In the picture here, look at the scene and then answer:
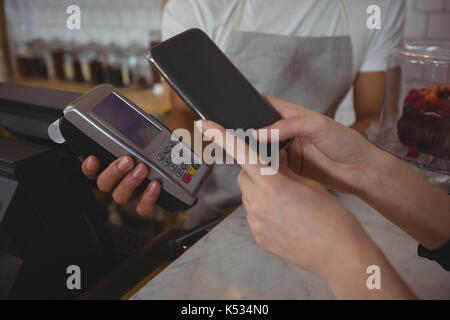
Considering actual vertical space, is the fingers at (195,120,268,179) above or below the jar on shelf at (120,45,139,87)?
above

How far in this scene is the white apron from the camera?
941 millimetres

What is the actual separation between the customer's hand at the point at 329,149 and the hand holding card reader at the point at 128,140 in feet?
0.46

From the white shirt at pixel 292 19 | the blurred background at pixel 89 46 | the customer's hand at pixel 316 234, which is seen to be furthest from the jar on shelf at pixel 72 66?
the customer's hand at pixel 316 234

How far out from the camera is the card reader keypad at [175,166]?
1.84ft

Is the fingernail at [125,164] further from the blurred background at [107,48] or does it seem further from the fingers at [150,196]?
the blurred background at [107,48]

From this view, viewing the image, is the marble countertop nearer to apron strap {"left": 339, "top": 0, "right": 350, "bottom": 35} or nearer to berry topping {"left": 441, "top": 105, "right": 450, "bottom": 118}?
Answer: berry topping {"left": 441, "top": 105, "right": 450, "bottom": 118}

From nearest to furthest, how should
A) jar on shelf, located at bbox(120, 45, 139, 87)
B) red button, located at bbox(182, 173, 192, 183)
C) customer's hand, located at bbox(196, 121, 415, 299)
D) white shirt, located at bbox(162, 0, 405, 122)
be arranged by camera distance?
customer's hand, located at bbox(196, 121, 415, 299) → red button, located at bbox(182, 173, 192, 183) → white shirt, located at bbox(162, 0, 405, 122) → jar on shelf, located at bbox(120, 45, 139, 87)

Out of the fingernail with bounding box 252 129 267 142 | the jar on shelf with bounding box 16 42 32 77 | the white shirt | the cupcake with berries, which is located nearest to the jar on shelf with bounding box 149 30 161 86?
the jar on shelf with bounding box 16 42 32 77

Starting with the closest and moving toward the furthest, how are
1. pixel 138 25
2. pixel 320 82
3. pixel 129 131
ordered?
pixel 129 131 < pixel 320 82 < pixel 138 25

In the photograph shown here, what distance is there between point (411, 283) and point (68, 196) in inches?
20.1

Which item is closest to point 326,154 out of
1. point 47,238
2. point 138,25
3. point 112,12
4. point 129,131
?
point 129,131

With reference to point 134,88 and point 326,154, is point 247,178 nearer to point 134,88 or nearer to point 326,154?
point 326,154
